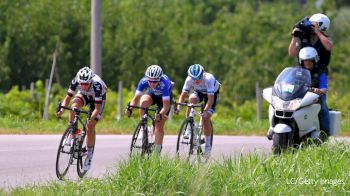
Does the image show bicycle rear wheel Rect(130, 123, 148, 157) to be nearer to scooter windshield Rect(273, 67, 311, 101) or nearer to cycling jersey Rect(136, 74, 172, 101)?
cycling jersey Rect(136, 74, 172, 101)

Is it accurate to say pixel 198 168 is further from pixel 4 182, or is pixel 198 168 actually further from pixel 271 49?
pixel 271 49

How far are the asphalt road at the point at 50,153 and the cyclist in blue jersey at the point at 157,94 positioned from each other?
1.36 ft

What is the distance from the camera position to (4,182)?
502 inches

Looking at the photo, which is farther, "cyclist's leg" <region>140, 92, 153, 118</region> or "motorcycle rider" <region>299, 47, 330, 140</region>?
"cyclist's leg" <region>140, 92, 153, 118</region>

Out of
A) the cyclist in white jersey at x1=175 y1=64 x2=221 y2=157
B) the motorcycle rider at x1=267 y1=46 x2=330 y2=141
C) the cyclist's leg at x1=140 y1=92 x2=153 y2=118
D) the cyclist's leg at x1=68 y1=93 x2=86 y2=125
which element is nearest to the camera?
the cyclist's leg at x1=68 y1=93 x2=86 y2=125

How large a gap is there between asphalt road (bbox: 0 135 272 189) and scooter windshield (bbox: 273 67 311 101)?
87 centimetres

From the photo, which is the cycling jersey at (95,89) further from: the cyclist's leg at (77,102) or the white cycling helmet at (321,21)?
the white cycling helmet at (321,21)

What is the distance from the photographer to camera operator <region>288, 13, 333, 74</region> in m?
14.9

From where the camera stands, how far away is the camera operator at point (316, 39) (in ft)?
49.0

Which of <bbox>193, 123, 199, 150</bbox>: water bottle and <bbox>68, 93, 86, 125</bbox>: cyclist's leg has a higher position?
<bbox>68, 93, 86, 125</bbox>: cyclist's leg

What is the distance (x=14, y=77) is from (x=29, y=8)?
391 cm

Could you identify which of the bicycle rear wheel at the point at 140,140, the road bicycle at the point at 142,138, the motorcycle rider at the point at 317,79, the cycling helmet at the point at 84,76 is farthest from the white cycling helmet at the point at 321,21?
the cycling helmet at the point at 84,76

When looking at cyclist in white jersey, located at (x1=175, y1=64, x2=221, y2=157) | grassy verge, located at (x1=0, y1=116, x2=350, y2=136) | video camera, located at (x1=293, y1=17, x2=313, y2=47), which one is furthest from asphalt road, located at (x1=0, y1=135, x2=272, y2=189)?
video camera, located at (x1=293, y1=17, x2=313, y2=47)

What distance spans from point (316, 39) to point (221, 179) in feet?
13.0
